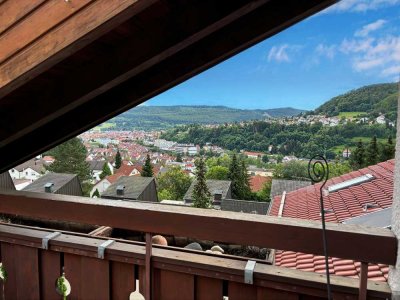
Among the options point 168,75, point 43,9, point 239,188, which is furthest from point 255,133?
point 239,188

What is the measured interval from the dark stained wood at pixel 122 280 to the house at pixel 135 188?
2527 millimetres

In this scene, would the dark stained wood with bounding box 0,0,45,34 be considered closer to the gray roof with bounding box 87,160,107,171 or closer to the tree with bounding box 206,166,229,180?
the tree with bounding box 206,166,229,180

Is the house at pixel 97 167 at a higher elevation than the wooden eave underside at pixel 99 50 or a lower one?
lower

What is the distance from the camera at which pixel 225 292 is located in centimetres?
115

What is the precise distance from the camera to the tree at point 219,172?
157 inches

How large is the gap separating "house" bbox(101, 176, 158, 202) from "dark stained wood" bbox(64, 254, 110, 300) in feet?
7.95

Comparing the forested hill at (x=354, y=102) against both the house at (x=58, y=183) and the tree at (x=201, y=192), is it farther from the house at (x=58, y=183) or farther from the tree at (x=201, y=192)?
the house at (x=58, y=183)

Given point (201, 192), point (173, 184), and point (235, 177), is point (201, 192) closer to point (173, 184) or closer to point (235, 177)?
point (173, 184)

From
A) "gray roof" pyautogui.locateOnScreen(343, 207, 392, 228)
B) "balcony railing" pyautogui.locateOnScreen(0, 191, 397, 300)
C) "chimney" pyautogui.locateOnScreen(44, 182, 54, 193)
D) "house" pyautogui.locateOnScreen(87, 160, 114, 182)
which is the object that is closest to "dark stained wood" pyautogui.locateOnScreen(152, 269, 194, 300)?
"balcony railing" pyautogui.locateOnScreen(0, 191, 397, 300)

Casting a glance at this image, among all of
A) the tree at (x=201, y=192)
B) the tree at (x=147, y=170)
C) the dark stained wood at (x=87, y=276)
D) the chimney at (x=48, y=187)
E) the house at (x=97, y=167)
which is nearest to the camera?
the dark stained wood at (x=87, y=276)

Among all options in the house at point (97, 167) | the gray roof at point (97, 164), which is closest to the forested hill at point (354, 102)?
the house at point (97, 167)

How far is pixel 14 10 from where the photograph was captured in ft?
3.18

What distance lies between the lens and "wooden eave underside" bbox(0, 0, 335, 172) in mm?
920

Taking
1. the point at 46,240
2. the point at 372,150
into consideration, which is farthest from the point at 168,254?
the point at 372,150
